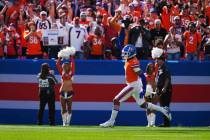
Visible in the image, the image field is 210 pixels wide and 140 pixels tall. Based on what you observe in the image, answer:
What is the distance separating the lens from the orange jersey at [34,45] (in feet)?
79.5

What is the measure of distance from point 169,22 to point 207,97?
15.0ft

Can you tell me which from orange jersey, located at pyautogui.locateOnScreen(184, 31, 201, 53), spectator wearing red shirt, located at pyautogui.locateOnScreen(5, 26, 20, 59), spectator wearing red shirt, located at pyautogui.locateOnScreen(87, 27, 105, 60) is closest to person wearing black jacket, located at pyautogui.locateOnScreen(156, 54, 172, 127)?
orange jersey, located at pyautogui.locateOnScreen(184, 31, 201, 53)

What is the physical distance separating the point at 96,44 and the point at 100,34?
0.38m

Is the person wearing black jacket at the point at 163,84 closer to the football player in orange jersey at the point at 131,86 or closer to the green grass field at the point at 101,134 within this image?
the football player in orange jersey at the point at 131,86

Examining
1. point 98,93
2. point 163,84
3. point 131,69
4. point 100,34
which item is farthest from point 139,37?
point 131,69

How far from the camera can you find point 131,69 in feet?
66.0

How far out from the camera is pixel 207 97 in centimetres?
2331

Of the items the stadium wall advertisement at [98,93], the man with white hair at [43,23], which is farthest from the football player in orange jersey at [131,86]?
the man with white hair at [43,23]

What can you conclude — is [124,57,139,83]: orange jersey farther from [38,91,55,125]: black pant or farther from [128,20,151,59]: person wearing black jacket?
[128,20,151,59]: person wearing black jacket

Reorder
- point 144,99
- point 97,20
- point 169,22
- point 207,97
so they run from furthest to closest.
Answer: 1. point 169,22
2. point 97,20
3. point 207,97
4. point 144,99

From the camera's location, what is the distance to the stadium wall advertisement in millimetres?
23266

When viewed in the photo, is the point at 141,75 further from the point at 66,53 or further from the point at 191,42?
the point at 191,42

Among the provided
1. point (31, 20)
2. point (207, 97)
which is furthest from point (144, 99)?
point (31, 20)

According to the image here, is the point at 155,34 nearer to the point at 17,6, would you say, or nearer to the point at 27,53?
the point at 27,53
